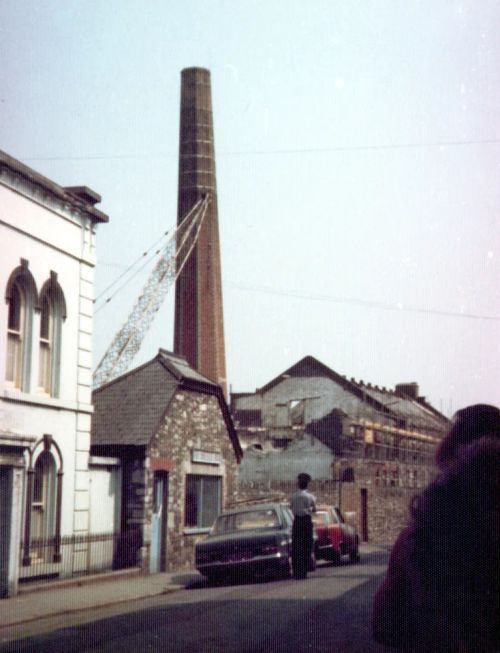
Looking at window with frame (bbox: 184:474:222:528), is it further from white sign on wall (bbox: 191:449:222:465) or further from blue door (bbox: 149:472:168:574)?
blue door (bbox: 149:472:168:574)

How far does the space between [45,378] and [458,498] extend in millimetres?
17739

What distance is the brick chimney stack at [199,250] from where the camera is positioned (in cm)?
4891

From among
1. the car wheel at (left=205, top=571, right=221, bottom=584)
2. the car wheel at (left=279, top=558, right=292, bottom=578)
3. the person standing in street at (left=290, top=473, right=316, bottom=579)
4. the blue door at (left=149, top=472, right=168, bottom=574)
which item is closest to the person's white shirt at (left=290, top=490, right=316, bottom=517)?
the person standing in street at (left=290, top=473, right=316, bottom=579)

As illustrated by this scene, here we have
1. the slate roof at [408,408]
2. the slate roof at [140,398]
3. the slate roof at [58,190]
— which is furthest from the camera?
the slate roof at [408,408]

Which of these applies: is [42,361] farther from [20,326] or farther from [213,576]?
[213,576]

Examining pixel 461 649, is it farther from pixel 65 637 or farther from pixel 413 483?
pixel 413 483

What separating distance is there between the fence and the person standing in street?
15.1ft

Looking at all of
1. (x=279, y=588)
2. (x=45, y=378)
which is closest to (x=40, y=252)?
(x=45, y=378)

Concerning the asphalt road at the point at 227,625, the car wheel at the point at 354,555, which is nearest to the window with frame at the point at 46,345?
the asphalt road at the point at 227,625

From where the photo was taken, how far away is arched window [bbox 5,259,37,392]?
18828 millimetres

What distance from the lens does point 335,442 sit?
46.9 metres

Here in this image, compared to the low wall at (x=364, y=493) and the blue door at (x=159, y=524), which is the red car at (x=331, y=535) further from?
the low wall at (x=364, y=493)

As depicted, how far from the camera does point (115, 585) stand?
758 inches

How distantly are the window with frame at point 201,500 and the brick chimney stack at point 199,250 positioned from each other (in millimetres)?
21145
